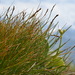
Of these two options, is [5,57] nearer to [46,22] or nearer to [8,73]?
[8,73]

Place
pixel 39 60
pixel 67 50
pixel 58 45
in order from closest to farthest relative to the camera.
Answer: pixel 39 60, pixel 67 50, pixel 58 45

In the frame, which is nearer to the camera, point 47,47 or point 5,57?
point 5,57

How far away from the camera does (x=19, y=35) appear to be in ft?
9.11

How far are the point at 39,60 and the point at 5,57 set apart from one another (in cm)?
53

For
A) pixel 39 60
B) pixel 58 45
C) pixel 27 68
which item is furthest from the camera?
pixel 58 45

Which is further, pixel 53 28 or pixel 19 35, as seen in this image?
pixel 53 28

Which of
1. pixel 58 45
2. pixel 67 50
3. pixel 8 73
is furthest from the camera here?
pixel 58 45

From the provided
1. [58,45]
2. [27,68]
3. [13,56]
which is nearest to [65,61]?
[58,45]

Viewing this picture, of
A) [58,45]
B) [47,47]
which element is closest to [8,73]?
[47,47]

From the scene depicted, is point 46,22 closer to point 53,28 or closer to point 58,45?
point 53,28

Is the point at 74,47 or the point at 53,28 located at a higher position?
the point at 53,28

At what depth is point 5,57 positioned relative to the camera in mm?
2570

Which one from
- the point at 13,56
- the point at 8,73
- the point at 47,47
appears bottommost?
the point at 8,73

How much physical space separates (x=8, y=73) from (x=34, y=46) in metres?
0.58
